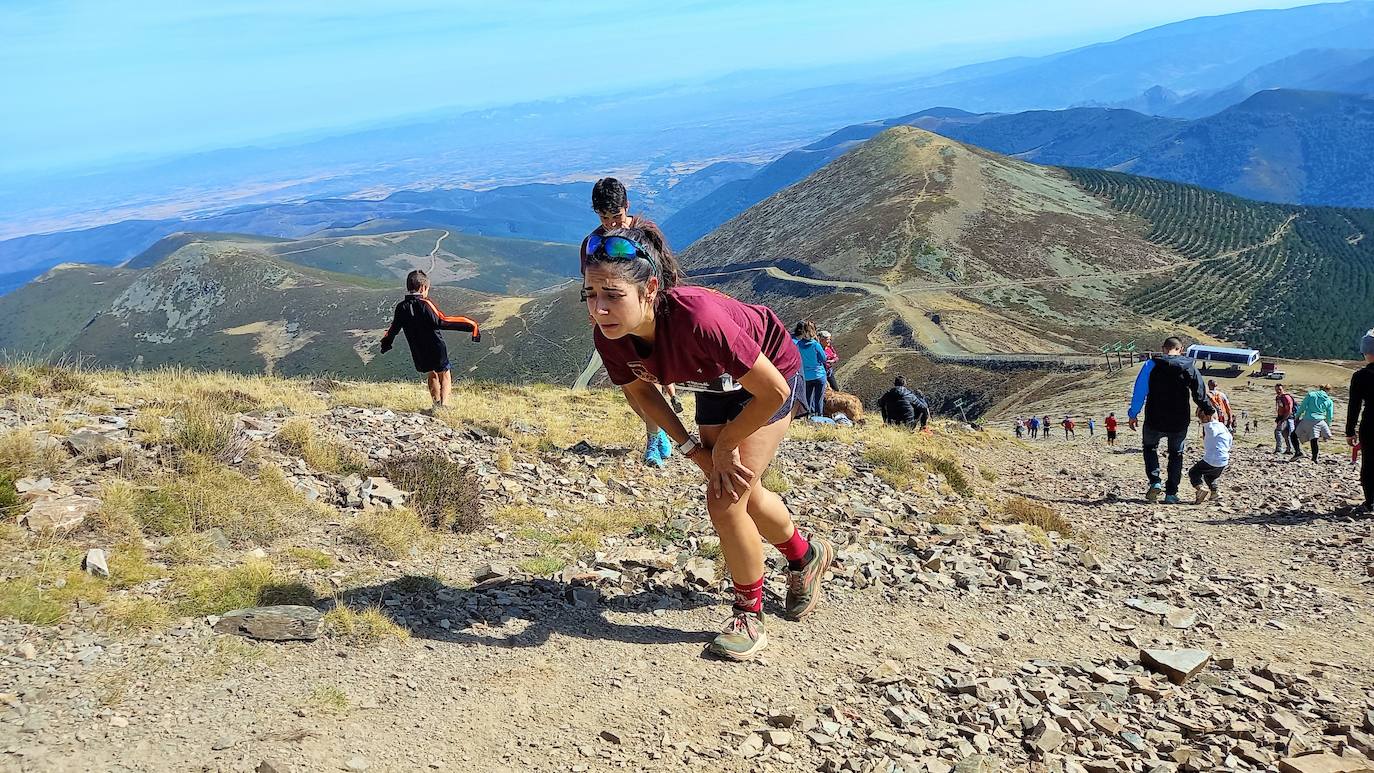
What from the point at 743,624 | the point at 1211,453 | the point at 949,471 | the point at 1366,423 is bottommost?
the point at 1211,453

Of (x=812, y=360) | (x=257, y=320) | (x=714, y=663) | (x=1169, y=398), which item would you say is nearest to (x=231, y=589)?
(x=714, y=663)

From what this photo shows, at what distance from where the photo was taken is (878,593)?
589 cm

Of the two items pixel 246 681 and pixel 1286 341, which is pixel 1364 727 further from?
pixel 1286 341

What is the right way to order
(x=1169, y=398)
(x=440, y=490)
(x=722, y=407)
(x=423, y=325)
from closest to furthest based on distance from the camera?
1. (x=722, y=407)
2. (x=440, y=490)
3. (x=1169, y=398)
4. (x=423, y=325)

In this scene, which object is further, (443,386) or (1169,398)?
(443,386)

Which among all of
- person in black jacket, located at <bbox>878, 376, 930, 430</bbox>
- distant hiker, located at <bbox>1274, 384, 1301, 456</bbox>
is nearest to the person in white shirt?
person in black jacket, located at <bbox>878, 376, 930, 430</bbox>

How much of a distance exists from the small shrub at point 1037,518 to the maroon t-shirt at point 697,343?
16.4 ft

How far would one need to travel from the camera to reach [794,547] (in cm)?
521

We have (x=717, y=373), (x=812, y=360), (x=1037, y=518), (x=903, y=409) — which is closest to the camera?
(x=717, y=373)

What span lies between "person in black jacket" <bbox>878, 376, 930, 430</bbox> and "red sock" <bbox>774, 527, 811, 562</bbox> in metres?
11.1

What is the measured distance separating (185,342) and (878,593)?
15926cm

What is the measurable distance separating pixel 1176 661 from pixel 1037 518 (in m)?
3.81

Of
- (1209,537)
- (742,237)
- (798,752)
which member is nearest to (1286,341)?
(742,237)

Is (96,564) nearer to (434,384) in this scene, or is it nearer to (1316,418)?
(434,384)
